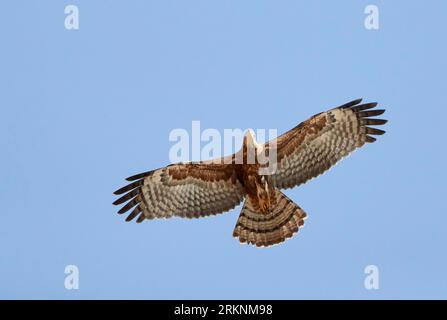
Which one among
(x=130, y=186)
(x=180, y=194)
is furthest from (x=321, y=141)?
(x=130, y=186)

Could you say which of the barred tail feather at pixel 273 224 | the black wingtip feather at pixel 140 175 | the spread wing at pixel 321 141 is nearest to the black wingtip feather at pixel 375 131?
the spread wing at pixel 321 141

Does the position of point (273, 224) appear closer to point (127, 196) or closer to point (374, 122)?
point (374, 122)

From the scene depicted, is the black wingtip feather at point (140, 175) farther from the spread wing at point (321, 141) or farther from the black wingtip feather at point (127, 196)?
the spread wing at point (321, 141)

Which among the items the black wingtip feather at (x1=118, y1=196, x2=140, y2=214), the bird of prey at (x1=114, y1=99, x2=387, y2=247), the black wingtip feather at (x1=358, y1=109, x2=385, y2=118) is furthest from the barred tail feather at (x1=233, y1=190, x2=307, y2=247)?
the black wingtip feather at (x1=358, y1=109, x2=385, y2=118)

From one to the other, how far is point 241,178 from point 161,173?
4.01 feet

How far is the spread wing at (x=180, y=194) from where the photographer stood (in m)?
17.5

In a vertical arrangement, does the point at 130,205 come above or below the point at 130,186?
below

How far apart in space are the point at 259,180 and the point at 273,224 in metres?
0.75

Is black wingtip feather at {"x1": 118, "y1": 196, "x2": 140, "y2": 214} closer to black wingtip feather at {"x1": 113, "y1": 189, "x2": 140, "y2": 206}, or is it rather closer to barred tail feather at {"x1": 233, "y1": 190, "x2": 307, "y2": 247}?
black wingtip feather at {"x1": 113, "y1": 189, "x2": 140, "y2": 206}

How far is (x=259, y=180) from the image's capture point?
17062mm

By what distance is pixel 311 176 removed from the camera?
17156 millimetres

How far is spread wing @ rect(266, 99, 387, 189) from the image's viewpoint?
1698 cm

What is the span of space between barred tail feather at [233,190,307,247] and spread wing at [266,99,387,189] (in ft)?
1.17
